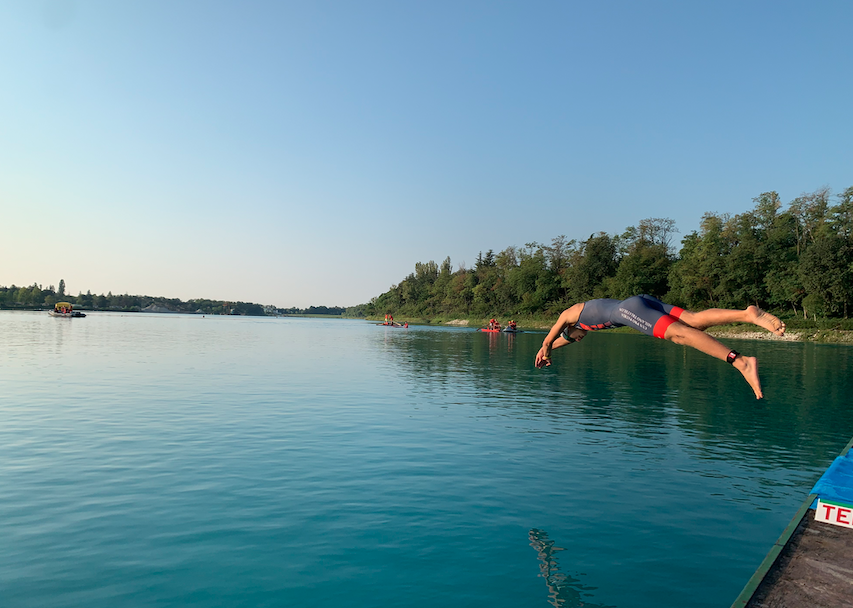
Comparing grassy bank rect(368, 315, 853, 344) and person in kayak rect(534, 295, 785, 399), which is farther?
grassy bank rect(368, 315, 853, 344)

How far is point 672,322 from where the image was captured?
6.95 metres

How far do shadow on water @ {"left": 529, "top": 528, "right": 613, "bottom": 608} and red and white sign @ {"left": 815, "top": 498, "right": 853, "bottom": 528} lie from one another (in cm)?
346

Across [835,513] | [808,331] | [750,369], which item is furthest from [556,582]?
[808,331]

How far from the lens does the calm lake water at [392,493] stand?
24.1ft

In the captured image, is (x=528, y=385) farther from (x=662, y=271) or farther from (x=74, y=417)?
(x=662, y=271)

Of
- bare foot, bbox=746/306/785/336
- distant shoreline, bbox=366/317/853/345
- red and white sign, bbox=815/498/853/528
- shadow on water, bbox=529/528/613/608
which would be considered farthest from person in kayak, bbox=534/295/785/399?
distant shoreline, bbox=366/317/853/345

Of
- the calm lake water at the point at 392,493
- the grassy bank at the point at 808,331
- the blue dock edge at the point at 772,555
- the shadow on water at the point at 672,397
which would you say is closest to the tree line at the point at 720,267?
the grassy bank at the point at 808,331

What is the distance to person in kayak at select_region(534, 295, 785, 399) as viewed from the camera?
650 cm

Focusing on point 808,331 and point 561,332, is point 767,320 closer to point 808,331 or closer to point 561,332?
point 561,332

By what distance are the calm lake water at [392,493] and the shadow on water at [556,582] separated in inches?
1.2

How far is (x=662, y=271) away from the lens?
388 ft

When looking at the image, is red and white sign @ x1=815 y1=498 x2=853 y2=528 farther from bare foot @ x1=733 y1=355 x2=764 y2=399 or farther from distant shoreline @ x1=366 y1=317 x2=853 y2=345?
distant shoreline @ x1=366 y1=317 x2=853 y2=345

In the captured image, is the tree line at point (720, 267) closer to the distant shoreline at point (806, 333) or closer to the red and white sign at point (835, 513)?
the distant shoreline at point (806, 333)

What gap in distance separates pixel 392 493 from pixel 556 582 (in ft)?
13.7
